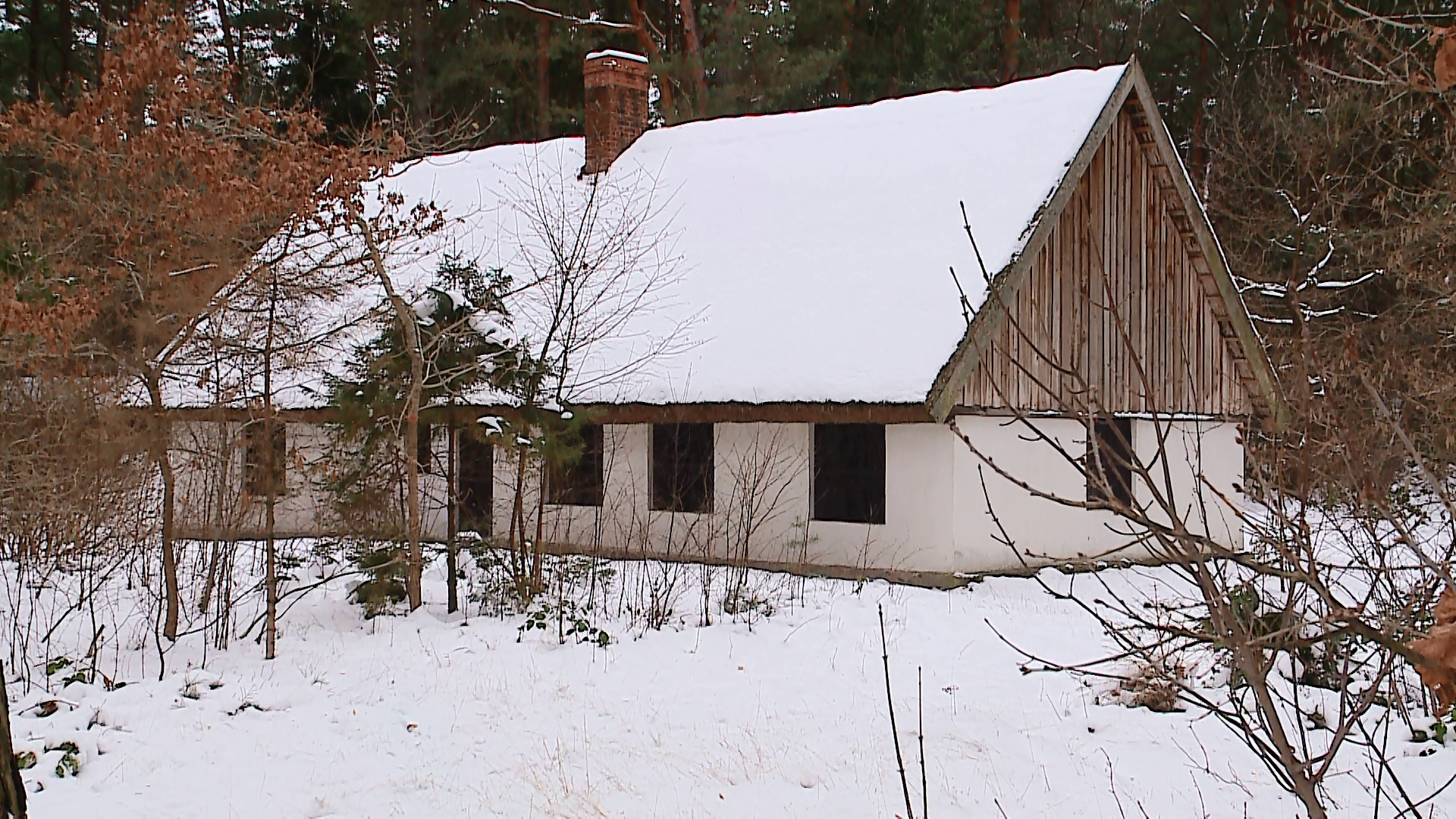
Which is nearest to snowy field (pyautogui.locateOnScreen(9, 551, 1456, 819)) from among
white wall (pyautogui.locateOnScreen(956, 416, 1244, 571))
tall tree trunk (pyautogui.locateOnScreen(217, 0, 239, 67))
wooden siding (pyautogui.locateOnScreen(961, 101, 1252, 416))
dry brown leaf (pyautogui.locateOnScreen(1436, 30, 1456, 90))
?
white wall (pyautogui.locateOnScreen(956, 416, 1244, 571))

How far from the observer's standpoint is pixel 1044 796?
7.11m

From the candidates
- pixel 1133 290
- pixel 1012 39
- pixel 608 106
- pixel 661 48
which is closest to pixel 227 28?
pixel 661 48

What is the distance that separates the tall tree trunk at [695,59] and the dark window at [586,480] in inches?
498

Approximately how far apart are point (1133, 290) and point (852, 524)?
477cm

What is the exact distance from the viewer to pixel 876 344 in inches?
556

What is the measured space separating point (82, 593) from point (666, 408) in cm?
602

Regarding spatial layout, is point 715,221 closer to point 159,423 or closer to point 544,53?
point 159,423

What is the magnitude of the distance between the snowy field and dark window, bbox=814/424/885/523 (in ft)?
11.8

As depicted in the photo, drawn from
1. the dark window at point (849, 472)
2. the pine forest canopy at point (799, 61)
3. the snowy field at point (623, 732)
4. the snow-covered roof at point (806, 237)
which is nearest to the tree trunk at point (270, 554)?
the snowy field at point (623, 732)

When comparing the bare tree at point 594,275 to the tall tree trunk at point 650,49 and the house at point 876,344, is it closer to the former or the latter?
the house at point 876,344

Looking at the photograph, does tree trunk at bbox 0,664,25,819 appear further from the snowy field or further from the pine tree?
the pine tree

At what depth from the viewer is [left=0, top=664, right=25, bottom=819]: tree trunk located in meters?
3.92

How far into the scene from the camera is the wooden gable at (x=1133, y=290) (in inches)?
583

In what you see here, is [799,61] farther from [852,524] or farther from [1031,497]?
[1031,497]
